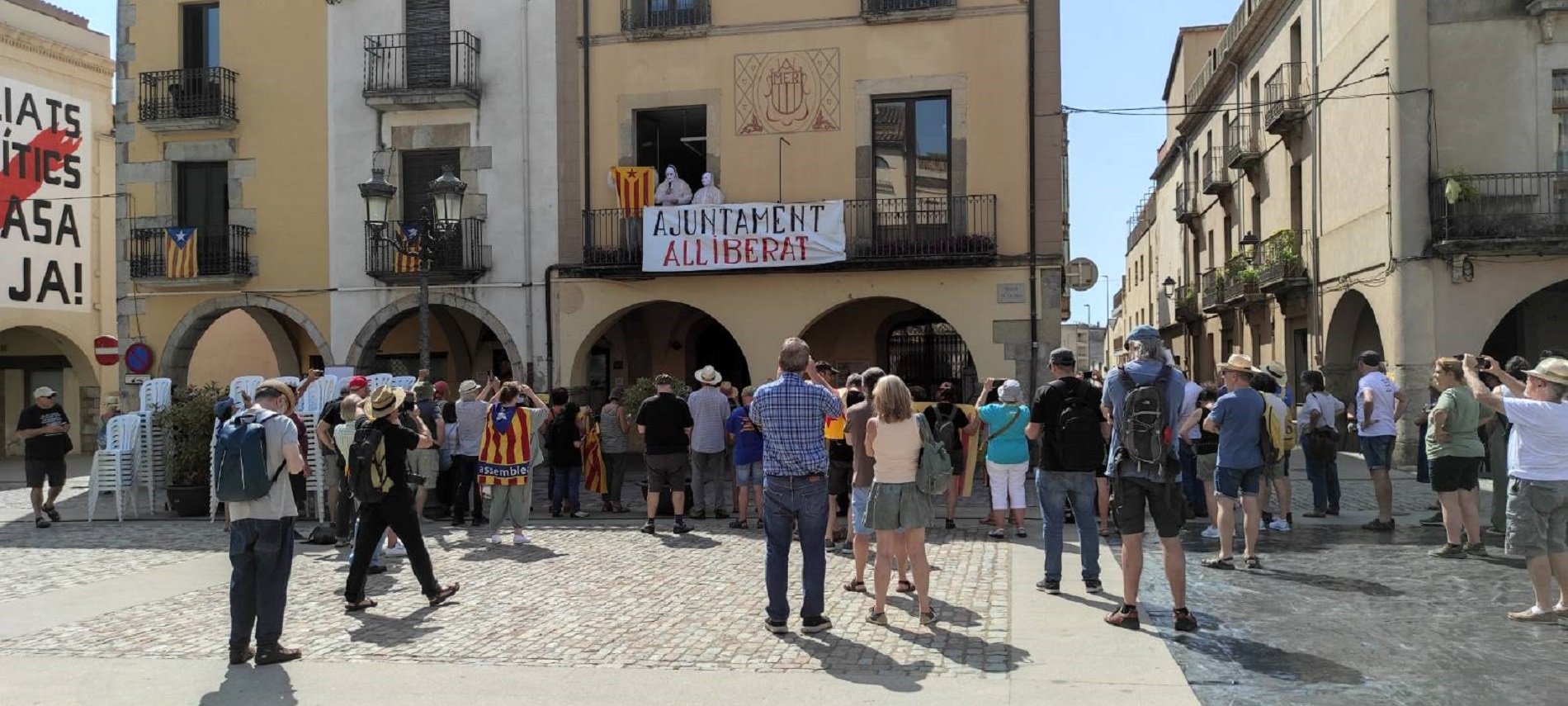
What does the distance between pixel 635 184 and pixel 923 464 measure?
36.7 feet

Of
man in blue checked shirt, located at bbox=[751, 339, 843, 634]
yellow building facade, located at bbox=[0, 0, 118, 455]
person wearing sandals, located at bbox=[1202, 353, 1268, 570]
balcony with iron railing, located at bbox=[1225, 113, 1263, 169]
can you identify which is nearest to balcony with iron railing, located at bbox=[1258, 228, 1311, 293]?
balcony with iron railing, located at bbox=[1225, 113, 1263, 169]

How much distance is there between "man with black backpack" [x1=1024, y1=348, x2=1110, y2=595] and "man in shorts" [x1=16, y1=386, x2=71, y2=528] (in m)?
11.3

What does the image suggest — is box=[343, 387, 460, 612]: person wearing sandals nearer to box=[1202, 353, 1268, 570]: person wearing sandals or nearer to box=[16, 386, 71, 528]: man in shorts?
box=[1202, 353, 1268, 570]: person wearing sandals

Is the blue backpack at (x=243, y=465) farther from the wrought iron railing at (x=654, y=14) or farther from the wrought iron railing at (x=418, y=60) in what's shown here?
the wrought iron railing at (x=418, y=60)

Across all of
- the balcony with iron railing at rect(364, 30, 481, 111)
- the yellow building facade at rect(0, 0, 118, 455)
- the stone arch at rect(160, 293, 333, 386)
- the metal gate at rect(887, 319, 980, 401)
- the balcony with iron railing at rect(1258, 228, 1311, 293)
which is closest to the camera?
the balcony with iron railing at rect(364, 30, 481, 111)

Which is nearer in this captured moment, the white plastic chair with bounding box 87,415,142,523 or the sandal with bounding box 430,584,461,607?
the sandal with bounding box 430,584,461,607

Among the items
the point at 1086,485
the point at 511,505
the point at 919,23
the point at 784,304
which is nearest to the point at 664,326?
the point at 784,304

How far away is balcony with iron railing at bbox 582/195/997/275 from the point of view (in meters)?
16.0

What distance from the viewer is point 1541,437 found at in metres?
Answer: 6.79

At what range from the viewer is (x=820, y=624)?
21.9ft

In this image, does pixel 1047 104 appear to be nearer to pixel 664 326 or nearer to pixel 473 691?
pixel 664 326

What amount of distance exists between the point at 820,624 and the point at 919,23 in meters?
11.6

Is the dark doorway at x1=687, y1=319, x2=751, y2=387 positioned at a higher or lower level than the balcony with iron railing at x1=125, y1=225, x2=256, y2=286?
lower

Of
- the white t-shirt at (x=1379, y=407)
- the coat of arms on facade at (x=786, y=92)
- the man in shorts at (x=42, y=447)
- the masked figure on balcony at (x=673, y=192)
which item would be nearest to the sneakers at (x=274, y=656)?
the man in shorts at (x=42, y=447)
